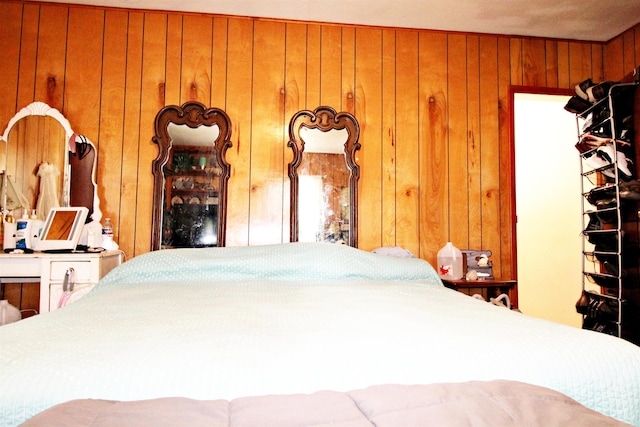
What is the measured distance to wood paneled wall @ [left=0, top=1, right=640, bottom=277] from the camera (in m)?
2.78

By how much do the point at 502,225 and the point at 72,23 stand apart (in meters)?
3.34

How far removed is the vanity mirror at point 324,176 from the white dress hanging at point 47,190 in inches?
59.7

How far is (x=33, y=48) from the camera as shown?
2.77 metres

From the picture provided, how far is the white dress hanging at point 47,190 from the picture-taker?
2.64 meters

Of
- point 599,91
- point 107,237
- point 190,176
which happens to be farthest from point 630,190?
point 107,237

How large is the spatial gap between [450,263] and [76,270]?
232 cm

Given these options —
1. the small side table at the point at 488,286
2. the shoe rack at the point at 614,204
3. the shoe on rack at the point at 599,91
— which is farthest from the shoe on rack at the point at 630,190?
the small side table at the point at 488,286

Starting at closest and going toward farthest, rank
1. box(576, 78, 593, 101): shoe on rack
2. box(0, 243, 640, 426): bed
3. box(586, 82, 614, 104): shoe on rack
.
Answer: box(0, 243, 640, 426): bed → box(586, 82, 614, 104): shoe on rack → box(576, 78, 593, 101): shoe on rack

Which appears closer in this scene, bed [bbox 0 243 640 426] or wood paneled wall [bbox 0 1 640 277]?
bed [bbox 0 243 640 426]

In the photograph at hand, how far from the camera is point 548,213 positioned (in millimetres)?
4145

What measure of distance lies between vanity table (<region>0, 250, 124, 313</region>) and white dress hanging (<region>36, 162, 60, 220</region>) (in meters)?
0.41

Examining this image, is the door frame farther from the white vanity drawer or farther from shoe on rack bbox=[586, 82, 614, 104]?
the white vanity drawer

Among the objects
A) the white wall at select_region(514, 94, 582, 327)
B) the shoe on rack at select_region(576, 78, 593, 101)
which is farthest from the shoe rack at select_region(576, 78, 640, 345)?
the white wall at select_region(514, 94, 582, 327)

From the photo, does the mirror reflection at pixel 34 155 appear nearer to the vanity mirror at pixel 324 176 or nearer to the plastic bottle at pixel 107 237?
the plastic bottle at pixel 107 237
